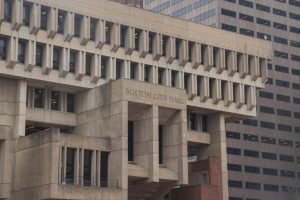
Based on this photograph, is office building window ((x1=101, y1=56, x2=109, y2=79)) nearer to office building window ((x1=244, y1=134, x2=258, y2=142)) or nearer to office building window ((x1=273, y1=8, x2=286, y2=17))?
office building window ((x1=244, y1=134, x2=258, y2=142))

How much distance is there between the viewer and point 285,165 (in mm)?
161750

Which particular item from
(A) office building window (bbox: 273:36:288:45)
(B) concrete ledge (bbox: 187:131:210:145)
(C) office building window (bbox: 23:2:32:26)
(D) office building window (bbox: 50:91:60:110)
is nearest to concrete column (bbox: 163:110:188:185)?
(B) concrete ledge (bbox: 187:131:210:145)

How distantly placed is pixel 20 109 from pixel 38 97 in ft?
14.8

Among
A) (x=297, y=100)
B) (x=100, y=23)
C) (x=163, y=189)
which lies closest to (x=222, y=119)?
(x=163, y=189)

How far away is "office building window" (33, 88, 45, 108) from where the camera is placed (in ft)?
257

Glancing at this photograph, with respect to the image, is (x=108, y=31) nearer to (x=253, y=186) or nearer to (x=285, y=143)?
(x=253, y=186)

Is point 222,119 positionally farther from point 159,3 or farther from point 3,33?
point 159,3

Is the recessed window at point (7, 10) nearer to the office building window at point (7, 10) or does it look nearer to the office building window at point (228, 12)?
the office building window at point (7, 10)

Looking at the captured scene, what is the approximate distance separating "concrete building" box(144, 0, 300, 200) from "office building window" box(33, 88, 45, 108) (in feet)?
257

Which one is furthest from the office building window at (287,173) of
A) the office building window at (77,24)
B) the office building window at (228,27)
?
the office building window at (77,24)

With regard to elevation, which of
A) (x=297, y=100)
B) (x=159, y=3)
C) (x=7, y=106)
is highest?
(x=159, y=3)

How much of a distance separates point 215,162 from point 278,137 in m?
77.1

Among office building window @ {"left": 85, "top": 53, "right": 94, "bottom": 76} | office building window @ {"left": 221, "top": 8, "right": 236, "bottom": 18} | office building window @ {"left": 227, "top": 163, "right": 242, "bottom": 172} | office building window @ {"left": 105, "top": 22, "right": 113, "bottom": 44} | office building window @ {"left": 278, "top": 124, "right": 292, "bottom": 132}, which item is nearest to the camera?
office building window @ {"left": 85, "top": 53, "right": 94, "bottom": 76}

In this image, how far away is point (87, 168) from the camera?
70.9 metres
